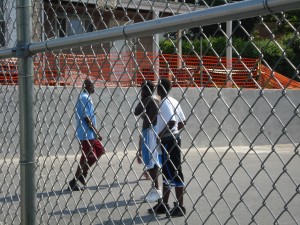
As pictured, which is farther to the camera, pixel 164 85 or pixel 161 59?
pixel 161 59

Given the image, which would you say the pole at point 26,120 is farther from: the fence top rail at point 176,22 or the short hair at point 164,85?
the short hair at point 164,85

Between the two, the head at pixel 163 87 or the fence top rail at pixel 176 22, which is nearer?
the fence top rail at pixel 176 22

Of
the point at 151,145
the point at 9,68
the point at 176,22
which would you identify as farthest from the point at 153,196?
the point at 176,22

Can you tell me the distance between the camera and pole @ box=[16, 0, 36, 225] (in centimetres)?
343

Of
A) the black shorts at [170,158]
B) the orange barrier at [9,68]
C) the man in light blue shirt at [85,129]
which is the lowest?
the black shorts at [170,158]

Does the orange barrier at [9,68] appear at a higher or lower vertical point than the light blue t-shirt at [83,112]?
higher

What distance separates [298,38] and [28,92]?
181 cm

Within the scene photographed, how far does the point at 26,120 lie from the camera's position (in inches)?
135

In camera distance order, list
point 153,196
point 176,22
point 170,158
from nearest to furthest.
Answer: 1. point 176,22
2. point 170,158
3. point 153,196

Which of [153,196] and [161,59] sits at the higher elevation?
[161,59]

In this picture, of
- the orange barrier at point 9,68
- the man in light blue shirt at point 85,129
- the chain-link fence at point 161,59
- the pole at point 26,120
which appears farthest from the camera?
the orange barrier at point 9,68

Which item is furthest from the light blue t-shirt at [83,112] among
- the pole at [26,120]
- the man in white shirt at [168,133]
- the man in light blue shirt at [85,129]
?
the man in white shirt at [168,133]

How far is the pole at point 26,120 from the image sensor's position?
3.43 meters

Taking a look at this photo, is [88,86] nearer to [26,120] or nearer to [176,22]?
[26,120]
